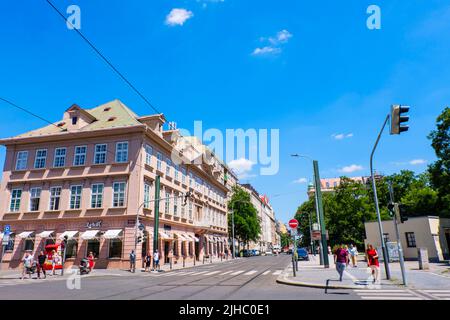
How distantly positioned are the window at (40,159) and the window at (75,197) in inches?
195

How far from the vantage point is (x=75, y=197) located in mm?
31047

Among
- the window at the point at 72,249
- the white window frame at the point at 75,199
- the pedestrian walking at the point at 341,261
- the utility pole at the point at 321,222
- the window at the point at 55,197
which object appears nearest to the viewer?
the pedestrian walking at the point at 341,261

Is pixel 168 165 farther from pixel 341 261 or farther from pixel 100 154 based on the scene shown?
pixel 341 261

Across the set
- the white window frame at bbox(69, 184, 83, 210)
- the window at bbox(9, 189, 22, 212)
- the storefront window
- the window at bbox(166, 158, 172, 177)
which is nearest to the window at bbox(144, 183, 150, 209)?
the window at bbox(166, 158, 172, 177)

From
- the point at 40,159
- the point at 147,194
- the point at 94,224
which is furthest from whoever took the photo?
the point at 40,159

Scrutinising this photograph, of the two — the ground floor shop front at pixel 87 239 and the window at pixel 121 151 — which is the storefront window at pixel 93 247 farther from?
the window at pixel 121 151

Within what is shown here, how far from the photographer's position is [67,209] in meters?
30.6

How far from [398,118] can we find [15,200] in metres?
35.6

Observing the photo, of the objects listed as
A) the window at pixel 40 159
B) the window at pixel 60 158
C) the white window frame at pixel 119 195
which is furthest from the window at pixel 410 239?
the window at pixel 40 159

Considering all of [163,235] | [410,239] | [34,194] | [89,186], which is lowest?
[410,239]

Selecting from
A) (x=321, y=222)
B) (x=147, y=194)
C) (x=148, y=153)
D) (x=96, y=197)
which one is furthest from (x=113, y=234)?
(x=321, y=222)

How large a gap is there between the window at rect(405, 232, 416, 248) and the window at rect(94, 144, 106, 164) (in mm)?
32561

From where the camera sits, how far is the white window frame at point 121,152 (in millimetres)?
31216
